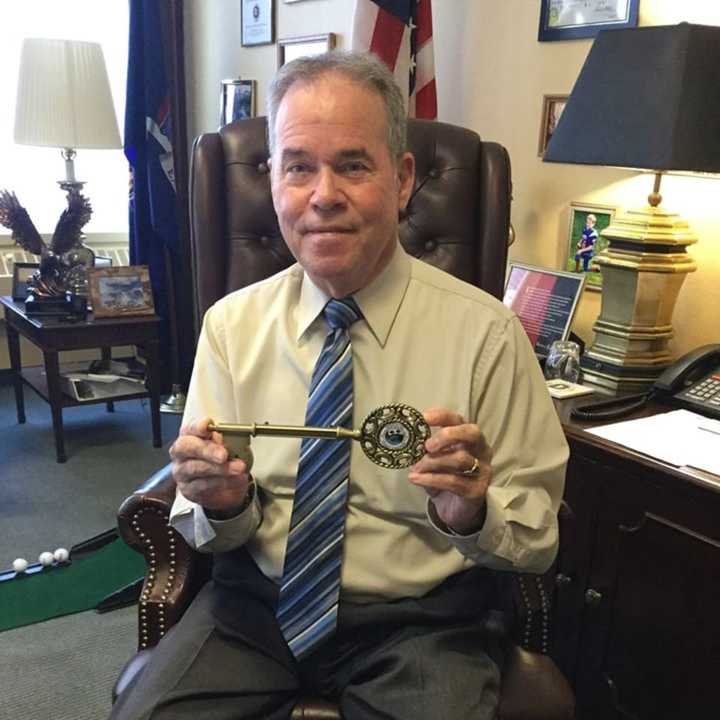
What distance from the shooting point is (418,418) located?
95 centimetres

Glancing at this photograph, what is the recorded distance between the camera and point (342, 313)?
1.13 m

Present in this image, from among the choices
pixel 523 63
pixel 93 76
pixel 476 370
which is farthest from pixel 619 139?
pixel 93 76

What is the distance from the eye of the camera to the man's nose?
3.42 feet

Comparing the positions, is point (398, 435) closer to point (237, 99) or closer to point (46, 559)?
point (46, 559)

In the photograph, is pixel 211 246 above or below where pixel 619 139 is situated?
A: below

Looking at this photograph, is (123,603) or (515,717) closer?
(515,717)

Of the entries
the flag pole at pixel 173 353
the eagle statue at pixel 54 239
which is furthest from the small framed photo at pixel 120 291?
the flag pole at pixel 173 353

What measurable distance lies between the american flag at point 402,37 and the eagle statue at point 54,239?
1439mm

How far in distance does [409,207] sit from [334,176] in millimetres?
647

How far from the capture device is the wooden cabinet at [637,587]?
1272 mm

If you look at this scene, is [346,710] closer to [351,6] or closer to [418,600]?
[418,600]

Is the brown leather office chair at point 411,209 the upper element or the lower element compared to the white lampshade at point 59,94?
lower

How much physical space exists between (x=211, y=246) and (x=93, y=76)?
5.93 ft

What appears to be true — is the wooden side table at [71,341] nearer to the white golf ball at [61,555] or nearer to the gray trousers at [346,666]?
the white golf ball at [61,555]
